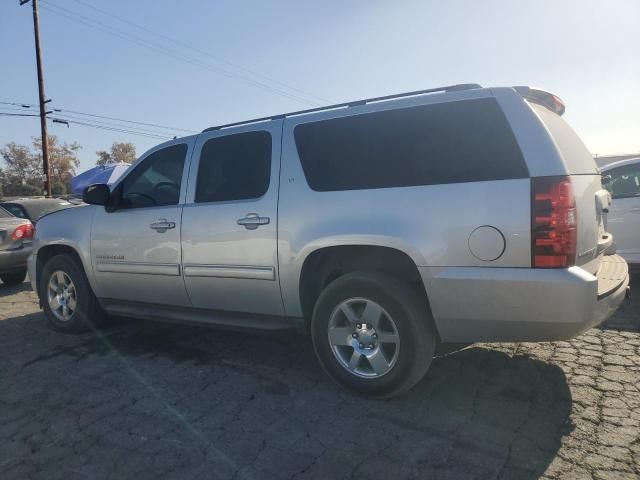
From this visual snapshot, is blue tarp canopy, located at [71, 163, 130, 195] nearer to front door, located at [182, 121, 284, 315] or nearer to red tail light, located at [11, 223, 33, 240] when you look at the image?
red tail light, located at [11, 223, 33, 240]

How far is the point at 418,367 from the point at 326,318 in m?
0.69

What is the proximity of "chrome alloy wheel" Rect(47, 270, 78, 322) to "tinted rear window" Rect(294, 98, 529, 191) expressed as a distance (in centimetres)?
315

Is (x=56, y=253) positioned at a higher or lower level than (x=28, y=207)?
lower

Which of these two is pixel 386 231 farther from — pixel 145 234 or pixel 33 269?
pixel 33 269

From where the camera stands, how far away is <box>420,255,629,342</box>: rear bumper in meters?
2.64

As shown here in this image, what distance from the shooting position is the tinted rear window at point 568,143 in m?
2.87

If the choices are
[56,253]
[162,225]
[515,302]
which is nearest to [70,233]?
[56,253]

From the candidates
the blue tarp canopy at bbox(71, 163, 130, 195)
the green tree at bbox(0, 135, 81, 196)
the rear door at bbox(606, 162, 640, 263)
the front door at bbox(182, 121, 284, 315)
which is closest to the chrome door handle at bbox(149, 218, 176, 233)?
the front door at bbox(182, 121, 284, 315)

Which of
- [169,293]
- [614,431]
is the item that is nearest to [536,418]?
[614,431]

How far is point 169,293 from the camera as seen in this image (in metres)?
4.29

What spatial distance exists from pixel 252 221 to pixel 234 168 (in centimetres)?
59

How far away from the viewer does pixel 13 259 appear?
7.48 m

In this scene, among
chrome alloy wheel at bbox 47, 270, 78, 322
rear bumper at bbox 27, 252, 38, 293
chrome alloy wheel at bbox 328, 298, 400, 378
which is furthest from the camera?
rear bumper at bbox 27, 252, 38, 293

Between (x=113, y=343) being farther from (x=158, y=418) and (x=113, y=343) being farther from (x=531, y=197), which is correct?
(x=531, y=197)
